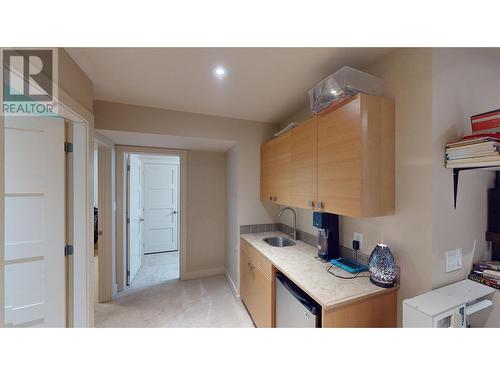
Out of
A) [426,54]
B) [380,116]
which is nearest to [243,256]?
[380,116]

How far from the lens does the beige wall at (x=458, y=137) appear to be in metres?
1.09

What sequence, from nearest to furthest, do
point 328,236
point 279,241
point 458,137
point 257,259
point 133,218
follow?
point 458,137 < point 328,236 < point 257,259 < point 279,241 < point 133,218

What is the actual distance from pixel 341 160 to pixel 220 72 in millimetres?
1125

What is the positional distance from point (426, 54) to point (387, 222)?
1031 mm

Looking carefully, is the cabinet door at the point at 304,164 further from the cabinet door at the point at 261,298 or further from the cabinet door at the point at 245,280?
the cabinet door at the point at 245,280

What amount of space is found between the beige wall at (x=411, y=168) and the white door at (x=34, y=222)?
235 cm

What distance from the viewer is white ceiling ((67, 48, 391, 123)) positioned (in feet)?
4.17

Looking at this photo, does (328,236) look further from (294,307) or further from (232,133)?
(232,133)

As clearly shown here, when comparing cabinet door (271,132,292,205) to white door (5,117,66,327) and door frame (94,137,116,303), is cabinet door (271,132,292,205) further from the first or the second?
door frame (94,137,116,303)

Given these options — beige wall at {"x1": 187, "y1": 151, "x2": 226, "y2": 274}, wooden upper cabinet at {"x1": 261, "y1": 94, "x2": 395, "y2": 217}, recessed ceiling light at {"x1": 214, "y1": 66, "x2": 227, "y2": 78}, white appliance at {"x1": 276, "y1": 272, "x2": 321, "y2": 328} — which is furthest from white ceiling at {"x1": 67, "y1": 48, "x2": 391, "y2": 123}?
white appliance at {"x1": 276, "y1": 272, "x2": 321, "y2": 328}

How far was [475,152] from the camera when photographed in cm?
98

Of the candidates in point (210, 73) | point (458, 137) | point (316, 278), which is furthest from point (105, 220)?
point (458, 137)

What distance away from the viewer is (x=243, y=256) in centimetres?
239
